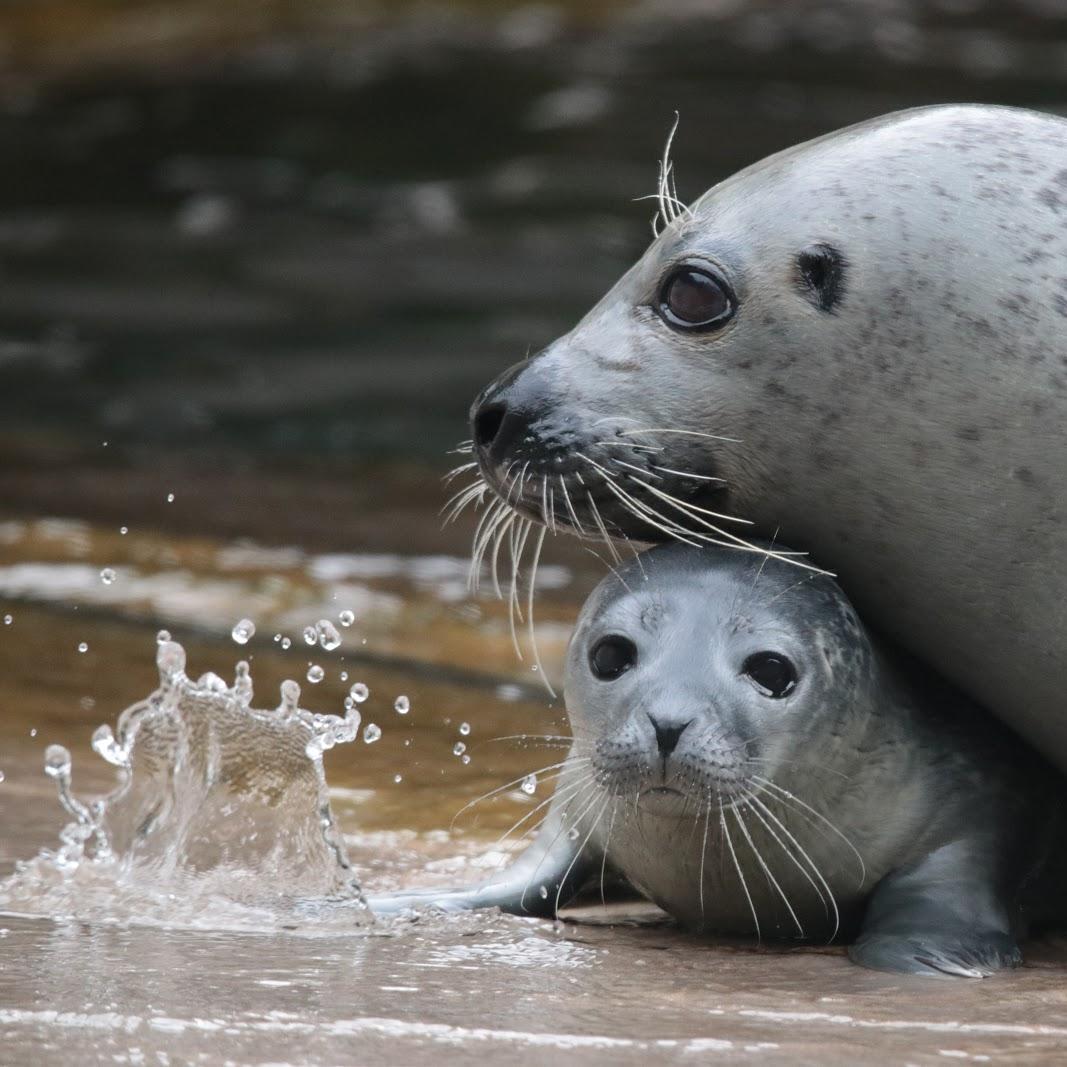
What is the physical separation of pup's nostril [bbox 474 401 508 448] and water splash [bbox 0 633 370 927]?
0.69 metres

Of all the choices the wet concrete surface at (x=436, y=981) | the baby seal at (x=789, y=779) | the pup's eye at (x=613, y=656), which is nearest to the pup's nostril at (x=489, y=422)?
the baby seal at (x=789, y=779)

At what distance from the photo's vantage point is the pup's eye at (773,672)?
385cm

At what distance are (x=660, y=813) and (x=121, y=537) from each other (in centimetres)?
490

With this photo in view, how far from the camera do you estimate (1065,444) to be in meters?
3.95

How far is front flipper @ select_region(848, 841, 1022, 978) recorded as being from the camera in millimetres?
3691

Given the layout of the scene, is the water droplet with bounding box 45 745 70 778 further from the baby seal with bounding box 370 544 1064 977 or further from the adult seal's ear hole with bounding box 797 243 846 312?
the adult seal's ear hole with bounding box 797 243 846 312

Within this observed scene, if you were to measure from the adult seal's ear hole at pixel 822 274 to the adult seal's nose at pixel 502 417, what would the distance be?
0.55m

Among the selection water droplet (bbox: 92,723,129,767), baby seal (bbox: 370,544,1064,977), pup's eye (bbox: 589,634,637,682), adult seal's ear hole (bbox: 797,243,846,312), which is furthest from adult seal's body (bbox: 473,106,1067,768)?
water droplet (bbox: 92,723,129,767)

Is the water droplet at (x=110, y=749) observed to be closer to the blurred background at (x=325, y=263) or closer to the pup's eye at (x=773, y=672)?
the blurred background at (x=325, y=263)

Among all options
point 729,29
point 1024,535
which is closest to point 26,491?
point 1024,535

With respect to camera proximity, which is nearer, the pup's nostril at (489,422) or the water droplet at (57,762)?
the pup's nostril at (489,422)

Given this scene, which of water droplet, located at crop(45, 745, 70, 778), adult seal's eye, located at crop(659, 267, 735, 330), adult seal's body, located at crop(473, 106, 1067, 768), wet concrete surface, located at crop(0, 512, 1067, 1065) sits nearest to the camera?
wet concrete surface, located at crop(0, 512, 1067, 1065)

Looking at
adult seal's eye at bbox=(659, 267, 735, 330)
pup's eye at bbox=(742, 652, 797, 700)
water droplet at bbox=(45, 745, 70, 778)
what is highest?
adult seal's eye at bbox=(659, 267, 735, 330)

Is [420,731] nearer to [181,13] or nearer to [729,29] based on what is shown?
[729,29]
